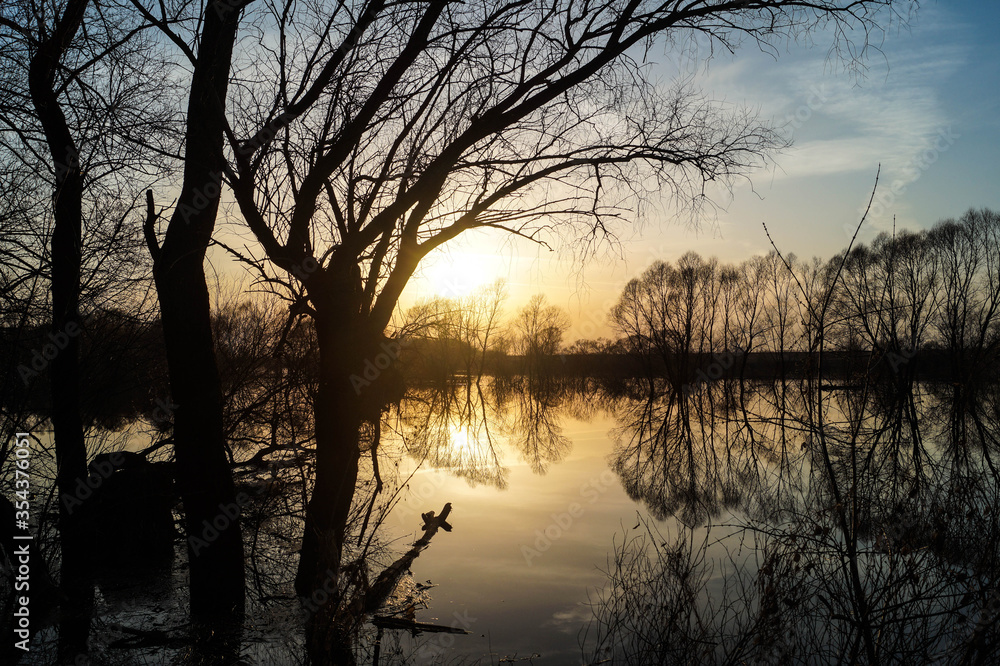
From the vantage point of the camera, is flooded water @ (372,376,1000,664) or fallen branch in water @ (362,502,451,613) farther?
fallen branch in water @ (362,502,451,613)

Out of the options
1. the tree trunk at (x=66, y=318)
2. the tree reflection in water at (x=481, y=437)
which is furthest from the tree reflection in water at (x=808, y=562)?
the tree trunk at (x=66, y=318)

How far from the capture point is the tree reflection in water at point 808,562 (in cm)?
357

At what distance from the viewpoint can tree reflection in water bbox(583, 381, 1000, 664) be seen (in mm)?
3568

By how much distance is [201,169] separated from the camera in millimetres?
4477

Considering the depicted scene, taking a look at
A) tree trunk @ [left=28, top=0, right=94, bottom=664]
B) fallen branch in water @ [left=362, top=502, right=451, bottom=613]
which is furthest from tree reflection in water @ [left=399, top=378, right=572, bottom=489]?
tree trunk @ [left=28, top=0, right=94, bottom=664]

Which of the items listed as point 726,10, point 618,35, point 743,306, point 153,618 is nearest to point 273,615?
point 153,618

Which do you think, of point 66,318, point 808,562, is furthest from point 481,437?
point 66,318

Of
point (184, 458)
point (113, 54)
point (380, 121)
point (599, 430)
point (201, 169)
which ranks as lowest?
point (599, 430)

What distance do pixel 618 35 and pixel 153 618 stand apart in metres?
5.61

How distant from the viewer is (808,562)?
4.54 metres

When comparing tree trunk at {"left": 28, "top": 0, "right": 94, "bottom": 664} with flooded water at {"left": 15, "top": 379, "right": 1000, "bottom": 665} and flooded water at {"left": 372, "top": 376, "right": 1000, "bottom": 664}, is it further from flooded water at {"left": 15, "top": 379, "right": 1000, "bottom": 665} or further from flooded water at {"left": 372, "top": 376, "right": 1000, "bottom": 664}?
flooded water at {"left": 372, "top": 376, "right": 1000, "bottom": 664}

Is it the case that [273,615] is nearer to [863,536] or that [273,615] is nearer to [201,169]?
[201,169]

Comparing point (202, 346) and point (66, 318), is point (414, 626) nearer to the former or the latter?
point (202, 346)

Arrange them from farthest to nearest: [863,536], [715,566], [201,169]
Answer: [863,536], [715,566], [201,169]
